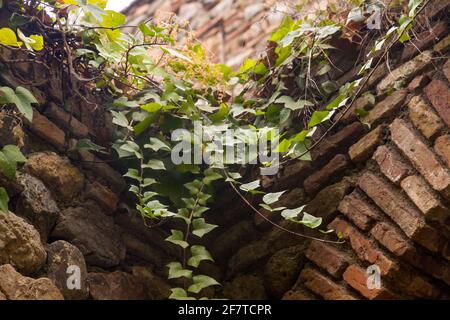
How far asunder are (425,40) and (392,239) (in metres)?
0.63

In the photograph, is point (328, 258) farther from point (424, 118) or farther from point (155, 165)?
point (155, 165)

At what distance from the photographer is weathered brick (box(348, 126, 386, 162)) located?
1483mm

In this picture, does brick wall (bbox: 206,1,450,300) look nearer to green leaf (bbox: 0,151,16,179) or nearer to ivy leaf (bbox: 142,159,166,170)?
ivy leaf (bbox: 142,159,166,170)

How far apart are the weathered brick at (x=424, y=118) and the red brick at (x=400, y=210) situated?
0.19 m

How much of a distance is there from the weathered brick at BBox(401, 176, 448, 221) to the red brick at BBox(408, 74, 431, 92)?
0.95ft

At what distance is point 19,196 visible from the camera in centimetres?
139

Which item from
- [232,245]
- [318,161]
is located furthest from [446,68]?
[232,245]

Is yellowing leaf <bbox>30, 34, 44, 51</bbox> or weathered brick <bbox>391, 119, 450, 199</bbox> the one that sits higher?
yellowing leaf <bbox>30, 34, 44, 51</bbox>

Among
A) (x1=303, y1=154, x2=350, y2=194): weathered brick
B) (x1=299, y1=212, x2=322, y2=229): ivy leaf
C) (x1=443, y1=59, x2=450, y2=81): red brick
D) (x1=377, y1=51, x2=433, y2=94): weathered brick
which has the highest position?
(x1=377, y1=51, x2=433, y2=94): weathered brick

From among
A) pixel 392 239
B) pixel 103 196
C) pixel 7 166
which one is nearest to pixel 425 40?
pixel 392 239

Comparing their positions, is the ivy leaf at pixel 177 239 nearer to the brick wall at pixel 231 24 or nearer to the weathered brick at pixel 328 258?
the weathered brick at pixel 328 258

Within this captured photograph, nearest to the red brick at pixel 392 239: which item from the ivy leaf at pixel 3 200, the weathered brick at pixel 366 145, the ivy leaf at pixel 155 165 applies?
the weathered brick at pixel 366 145

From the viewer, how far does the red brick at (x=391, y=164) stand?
1374 mm

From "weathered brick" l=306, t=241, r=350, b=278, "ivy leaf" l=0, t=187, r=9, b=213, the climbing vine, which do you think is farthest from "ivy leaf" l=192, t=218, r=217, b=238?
"ivy leaf" l=0, t=187, r=9, b=213
